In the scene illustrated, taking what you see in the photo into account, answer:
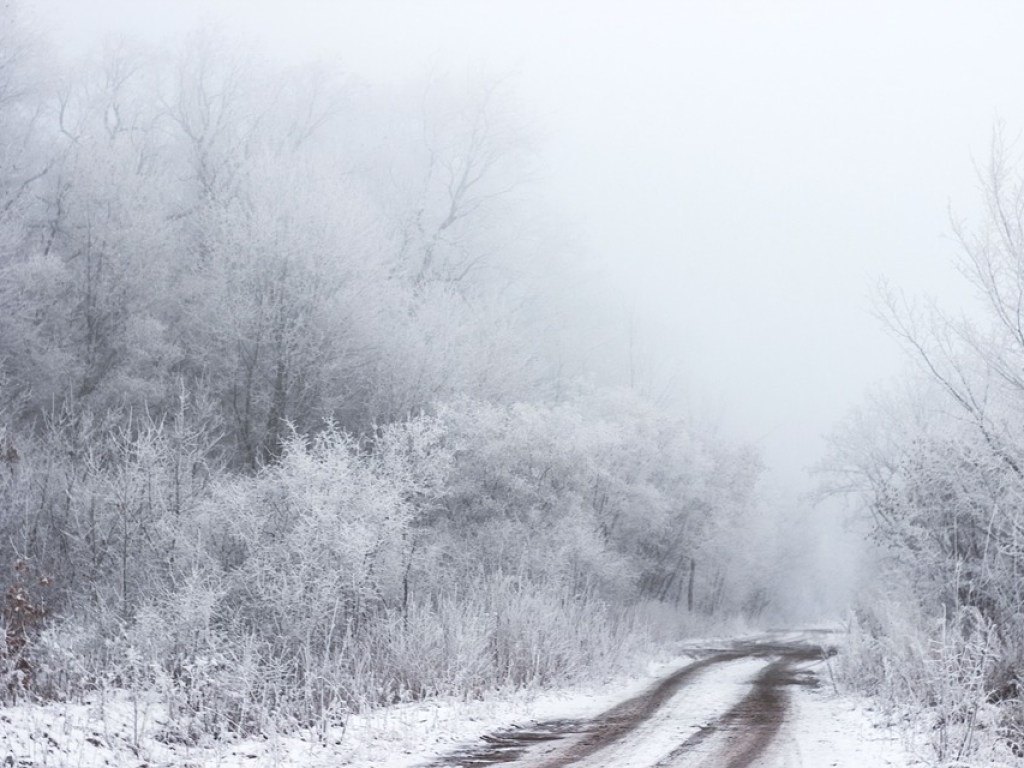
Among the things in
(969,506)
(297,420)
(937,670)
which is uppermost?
(297,420)

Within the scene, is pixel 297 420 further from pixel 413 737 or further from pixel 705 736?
pixel 705 736

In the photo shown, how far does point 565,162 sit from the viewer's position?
76.3 m

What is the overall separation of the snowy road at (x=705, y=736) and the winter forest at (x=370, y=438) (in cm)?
101

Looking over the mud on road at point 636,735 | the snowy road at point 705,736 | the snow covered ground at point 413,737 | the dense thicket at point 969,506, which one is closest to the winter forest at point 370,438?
the dense thicket at point 969,506

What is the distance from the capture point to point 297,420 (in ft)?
96.3

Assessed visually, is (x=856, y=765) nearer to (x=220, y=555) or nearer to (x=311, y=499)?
(x=311, y=499)

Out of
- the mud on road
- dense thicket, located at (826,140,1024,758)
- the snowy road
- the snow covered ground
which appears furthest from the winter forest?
the mud on road

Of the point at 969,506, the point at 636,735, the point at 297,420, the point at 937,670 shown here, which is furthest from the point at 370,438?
the point at 937,670

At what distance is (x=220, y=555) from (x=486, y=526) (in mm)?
9198

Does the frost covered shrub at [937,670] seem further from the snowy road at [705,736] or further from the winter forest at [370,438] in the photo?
the snowy road at [705,736]

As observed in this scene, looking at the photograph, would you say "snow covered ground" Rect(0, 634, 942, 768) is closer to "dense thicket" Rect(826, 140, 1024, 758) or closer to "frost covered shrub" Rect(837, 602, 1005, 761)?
"frost covered shrub" Rect(837, 602, 1005, 761)

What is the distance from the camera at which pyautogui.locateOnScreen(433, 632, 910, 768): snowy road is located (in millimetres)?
9938

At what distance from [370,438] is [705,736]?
1655cm

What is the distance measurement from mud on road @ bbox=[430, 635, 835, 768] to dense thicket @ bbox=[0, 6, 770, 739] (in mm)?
1806
